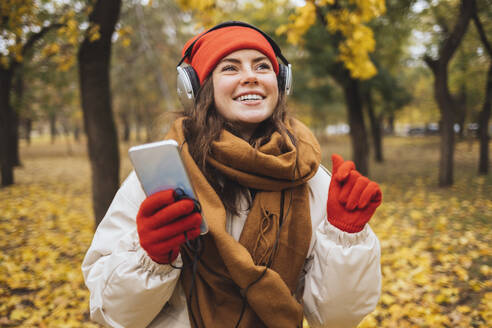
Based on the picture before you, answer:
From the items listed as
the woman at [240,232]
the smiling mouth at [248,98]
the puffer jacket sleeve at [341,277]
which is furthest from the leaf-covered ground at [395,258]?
the smiling mouth at [248,98]

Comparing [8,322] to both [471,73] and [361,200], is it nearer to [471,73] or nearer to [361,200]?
[361,200]

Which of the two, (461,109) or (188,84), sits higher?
(461,109)

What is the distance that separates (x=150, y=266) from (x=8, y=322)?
10.2 feet

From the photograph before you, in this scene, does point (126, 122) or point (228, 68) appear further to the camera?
point (126, 122)

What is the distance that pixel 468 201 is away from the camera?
6742mm

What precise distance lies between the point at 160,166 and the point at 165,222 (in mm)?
192

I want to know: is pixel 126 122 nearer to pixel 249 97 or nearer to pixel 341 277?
pixel 249 97

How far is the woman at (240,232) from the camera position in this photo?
1.17 metres

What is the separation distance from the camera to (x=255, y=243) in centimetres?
130

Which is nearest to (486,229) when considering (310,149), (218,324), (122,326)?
(310,149)

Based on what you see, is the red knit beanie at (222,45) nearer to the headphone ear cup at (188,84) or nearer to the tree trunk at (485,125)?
the headphone ear cup at (188,84)

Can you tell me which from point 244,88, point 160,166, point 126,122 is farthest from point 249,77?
point 126,122

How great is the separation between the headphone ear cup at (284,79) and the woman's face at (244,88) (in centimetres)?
21

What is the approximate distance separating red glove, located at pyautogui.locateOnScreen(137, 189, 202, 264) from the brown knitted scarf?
0.53 feet
